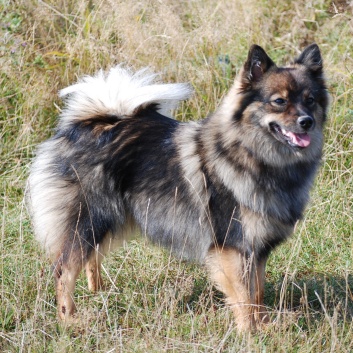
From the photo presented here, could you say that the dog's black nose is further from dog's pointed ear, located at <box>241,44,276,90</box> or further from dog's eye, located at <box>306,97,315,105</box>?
dog's pointed ear, located at <box>241,44,276,90</box>

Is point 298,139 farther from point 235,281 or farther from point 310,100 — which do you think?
point 235,281

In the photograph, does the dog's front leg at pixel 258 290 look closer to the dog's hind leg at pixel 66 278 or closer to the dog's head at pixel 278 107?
the dog's head at pixel 278 107

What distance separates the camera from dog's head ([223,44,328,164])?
3408 mm

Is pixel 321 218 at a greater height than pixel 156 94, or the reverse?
pixel 156 94

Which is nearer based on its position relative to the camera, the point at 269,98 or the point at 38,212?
the point at 269,98

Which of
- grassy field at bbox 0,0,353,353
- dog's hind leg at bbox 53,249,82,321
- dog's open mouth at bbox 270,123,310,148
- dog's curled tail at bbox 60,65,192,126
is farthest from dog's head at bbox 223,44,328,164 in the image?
dog's hind leg at bbox 53,249,82,321

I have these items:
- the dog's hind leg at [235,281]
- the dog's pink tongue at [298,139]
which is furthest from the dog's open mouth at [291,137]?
the dog's hind leg at [235,281]

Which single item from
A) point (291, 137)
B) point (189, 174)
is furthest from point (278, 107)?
point (189, 174)

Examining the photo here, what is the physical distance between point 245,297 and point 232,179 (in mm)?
677

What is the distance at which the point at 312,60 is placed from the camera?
12.0 ft

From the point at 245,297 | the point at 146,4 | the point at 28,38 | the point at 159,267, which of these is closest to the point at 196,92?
the point at 146,4

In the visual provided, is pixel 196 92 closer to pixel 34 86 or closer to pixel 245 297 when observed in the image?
pixel 34 86

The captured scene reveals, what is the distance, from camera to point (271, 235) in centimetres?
354

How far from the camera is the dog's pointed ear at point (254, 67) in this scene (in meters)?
3.47
